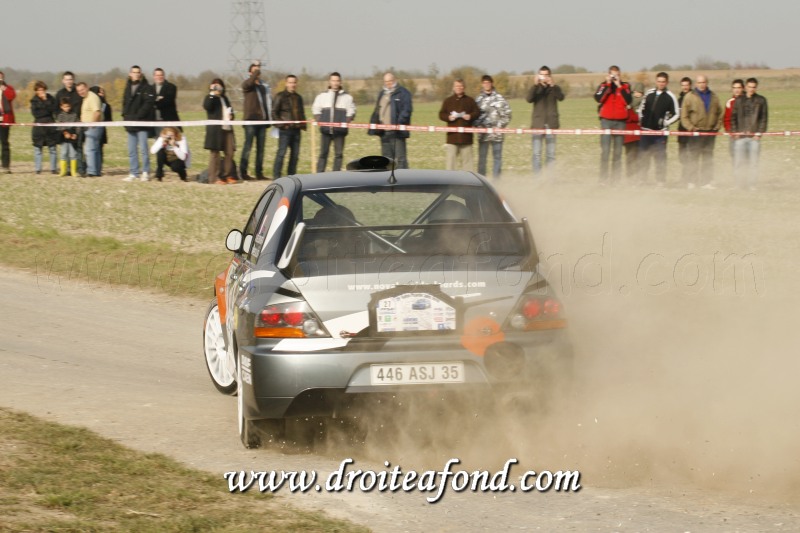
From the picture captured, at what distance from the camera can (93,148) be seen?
80.9 feet

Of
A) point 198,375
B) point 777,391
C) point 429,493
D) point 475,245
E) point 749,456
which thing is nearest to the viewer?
point 429,493

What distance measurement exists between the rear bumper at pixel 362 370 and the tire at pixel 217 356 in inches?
76.2

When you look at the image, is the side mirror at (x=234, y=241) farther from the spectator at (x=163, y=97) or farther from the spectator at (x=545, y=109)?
the spectator at (x=163, y=97)

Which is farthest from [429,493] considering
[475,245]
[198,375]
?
[198,375]

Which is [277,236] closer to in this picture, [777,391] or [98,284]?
[777,391]

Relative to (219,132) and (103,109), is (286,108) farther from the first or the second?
(103,109)

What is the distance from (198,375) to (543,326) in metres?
3.67

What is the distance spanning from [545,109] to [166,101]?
25.4 feet

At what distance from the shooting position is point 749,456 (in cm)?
615

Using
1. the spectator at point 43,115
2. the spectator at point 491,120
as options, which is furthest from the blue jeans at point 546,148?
the spectator at point 43,115

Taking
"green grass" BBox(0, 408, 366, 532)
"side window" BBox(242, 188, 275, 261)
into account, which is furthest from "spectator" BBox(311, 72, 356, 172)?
"green grass" BBox(0, 408, 366, 532)

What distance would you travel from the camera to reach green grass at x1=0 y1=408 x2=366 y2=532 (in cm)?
512

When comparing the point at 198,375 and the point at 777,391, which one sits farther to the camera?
the point at 198,375

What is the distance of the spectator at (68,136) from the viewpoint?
24.4 m
